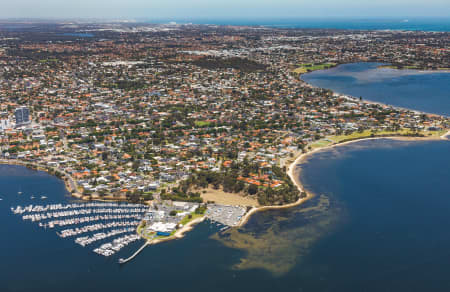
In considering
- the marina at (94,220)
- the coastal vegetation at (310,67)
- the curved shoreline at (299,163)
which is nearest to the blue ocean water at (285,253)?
the curved shoreline at (299,163)

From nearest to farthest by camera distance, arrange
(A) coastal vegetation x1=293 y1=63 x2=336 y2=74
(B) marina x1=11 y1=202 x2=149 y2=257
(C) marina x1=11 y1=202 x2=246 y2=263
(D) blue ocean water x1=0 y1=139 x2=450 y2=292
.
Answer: (D) blue ocean water x1=0 y1=139 x2=450 y2=292 → (B) marina x1=11 y1=202 x2=149 y2=257 → (C) marina x1=11 y1=202 x2=246 y2=263 → (A) coastal vegetation x1=293 y1=63 x2=336 y2=74

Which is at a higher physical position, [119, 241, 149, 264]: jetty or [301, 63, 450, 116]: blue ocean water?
[301, 63, 450, 116]: blue ocean water

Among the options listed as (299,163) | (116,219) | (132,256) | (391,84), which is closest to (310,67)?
(391,84)

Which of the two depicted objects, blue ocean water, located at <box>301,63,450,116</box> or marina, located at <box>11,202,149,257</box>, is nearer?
marina, located at <box>11,202,149,257</box>

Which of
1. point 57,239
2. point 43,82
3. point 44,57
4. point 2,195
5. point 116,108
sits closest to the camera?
point 57,239

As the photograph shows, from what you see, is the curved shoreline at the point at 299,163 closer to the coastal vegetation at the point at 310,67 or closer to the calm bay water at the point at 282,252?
the calm bay water at the point at 282,252

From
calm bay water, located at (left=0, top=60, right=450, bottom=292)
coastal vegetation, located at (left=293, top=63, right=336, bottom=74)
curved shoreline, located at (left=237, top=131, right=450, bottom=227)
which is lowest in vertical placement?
calm bay water, located at (left=0, top=60, right=450, bottom=292)

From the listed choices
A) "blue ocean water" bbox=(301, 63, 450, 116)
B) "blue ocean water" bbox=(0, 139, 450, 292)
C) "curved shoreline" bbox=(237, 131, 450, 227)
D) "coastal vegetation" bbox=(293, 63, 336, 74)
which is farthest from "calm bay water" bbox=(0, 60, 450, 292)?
"coastal vegetation" bbox=(293, 63, 336, 74)

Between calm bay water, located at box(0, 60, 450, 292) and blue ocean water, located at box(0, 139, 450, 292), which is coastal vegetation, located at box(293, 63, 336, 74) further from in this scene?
blue ocean water, located at box(0, 139, 450, 292)

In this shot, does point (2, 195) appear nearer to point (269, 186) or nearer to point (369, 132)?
point (269, 186)

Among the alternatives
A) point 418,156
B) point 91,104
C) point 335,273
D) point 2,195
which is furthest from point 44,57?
point 335,273
